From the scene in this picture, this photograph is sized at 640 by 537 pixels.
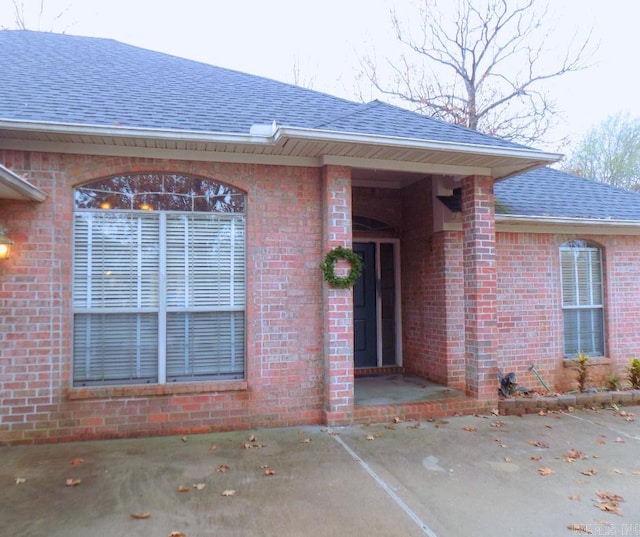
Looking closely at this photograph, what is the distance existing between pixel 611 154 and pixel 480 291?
1862 centimetres

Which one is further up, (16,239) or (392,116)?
(392,116)

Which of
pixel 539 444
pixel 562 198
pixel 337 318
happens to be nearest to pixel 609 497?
pixel 539 444

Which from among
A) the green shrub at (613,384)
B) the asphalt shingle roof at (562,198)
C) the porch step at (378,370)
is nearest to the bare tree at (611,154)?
the asphalt shingle roof at (562,198)

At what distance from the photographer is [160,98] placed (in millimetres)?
5688

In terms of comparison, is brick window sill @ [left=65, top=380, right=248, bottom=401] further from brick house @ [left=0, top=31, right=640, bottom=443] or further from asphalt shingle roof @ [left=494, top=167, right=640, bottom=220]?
asphalt shingle roof @ [left=494, top=167, right=640, bottom=220]

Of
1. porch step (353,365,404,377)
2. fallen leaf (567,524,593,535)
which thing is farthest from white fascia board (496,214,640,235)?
fallen leaf (567,524,593,535)

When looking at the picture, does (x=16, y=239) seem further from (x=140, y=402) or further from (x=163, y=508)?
(x=163, y=508)

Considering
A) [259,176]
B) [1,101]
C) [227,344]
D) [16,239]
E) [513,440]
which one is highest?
[1,101]

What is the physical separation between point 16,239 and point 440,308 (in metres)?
5.24

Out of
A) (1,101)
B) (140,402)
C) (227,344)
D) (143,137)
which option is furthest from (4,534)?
(1,101)

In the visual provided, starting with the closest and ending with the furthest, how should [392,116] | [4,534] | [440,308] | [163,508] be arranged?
[4,534], [163,508], [392,116], [440,308]

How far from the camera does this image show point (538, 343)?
700 cm

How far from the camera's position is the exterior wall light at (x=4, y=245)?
432 centimetres

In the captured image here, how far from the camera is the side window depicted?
24.0ft
